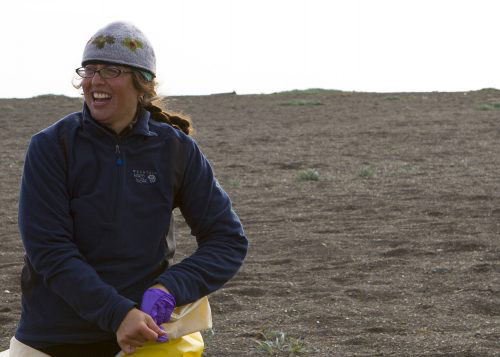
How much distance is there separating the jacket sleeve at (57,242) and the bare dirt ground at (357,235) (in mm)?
2290

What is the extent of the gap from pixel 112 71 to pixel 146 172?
0.32 metres

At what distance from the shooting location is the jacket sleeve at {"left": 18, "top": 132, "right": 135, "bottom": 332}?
306 cm

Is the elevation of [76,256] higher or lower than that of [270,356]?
higher

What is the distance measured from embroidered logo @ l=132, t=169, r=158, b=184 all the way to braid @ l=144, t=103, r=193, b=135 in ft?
0.90

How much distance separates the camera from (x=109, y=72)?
10.6 feet

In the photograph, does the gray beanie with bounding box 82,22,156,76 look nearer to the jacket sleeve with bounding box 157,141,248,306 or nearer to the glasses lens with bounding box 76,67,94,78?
the glasses lens with bounding box 76,67,94,78

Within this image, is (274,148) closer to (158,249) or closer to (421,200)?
(421,200)

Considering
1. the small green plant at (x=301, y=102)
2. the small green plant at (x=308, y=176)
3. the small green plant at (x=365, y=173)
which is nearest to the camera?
the small green plant at (x=308, y=176)

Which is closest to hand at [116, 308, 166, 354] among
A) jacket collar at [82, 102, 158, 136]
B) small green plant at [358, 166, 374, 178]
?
jacket collar at [82, 102, 158, 136]

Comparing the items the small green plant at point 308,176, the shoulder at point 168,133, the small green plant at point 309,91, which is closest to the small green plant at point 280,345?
the shoulder at point 168,133

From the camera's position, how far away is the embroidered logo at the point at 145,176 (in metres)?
3.21

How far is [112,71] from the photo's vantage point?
325cm

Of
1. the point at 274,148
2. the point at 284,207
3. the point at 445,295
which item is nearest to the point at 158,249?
the point at 445,295

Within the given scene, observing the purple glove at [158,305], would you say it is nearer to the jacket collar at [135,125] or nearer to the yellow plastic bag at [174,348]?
the yellow plastic bag at [174,348]
